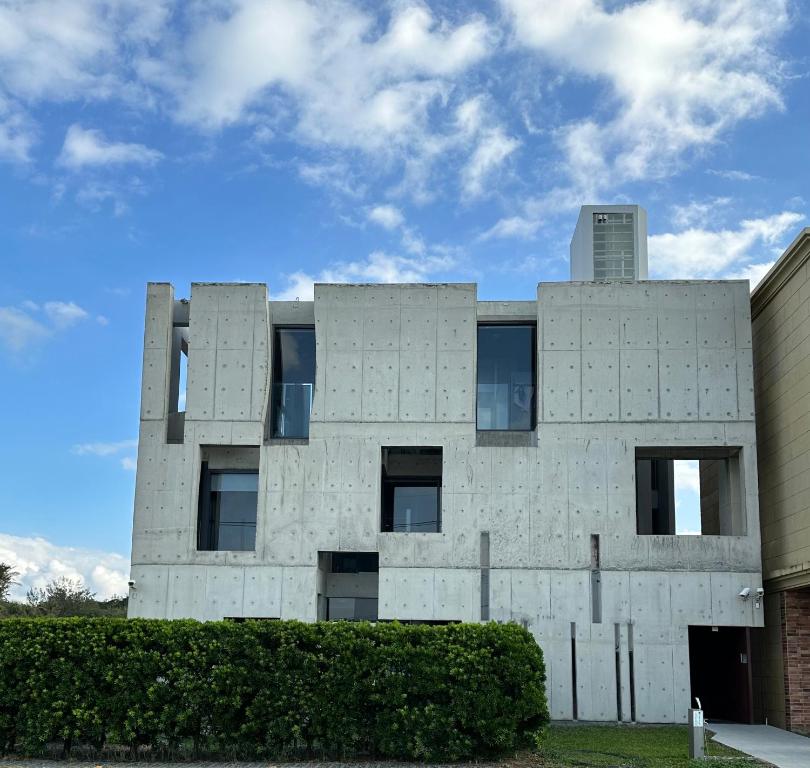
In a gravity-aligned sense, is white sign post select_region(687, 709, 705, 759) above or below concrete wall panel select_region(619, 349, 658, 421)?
below

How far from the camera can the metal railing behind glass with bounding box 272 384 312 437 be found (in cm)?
2414

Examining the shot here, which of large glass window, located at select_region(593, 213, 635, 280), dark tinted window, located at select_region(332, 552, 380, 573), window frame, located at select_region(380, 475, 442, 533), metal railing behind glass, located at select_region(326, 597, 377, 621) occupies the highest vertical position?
large glass window, located at select_region(593, 213, 635, 280)

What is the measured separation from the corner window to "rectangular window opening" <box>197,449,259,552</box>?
3.10 m

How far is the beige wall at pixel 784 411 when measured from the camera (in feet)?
67.4

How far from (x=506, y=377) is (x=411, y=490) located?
11.5 ft

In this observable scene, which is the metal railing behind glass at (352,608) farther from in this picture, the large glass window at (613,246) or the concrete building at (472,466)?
the large glass window at (613,246)

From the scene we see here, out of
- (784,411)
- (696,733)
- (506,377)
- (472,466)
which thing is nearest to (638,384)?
(506,377)

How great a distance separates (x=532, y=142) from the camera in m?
21.0

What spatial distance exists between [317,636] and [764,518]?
38.2 ft

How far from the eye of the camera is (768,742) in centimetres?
1934

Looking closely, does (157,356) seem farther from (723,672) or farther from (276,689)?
(723,672)

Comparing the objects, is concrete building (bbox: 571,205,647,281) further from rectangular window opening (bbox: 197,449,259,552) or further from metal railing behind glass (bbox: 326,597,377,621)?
rectangular window opening (bbox: 197,449,259,552)

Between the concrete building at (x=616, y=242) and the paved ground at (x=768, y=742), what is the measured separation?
12.5m

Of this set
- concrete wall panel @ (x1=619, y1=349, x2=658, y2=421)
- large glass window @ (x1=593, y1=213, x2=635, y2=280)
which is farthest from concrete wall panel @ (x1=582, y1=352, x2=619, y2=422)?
large glass window @ (x1=593, y1=213, x2=635, y2=280)
